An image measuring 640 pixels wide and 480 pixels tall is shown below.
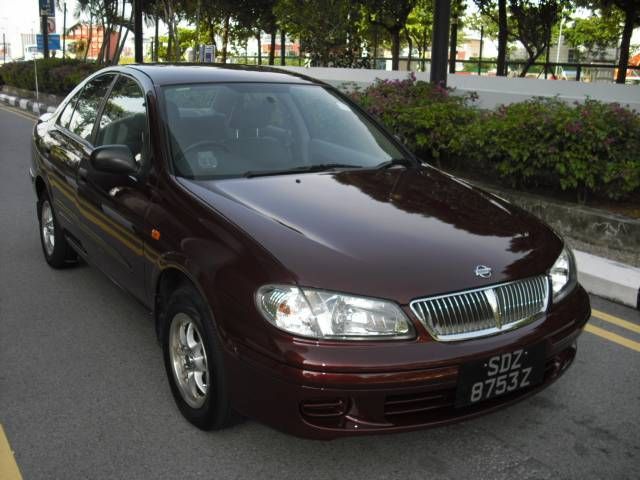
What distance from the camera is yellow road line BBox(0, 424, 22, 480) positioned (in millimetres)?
2883

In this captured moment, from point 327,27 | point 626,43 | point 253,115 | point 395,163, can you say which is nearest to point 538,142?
point 395,163

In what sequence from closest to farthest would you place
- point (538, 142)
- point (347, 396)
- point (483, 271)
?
point (347, 396), point (483, 271), point (538, 142)

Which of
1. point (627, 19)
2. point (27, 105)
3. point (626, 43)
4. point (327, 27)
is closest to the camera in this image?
point (626, 43)

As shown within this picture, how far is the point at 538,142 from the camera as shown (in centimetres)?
632

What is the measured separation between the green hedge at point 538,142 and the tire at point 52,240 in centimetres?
377

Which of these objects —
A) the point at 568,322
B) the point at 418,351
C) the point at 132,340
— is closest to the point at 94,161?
the point at 132,340

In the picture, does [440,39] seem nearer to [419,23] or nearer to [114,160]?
[114,160]

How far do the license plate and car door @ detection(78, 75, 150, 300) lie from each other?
5.69 ft

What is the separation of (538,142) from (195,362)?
420 centimetres

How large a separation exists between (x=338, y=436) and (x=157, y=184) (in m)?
1.58

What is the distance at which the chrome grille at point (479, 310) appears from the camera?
8.80 feet

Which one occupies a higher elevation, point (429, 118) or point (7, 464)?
point (429, 118)

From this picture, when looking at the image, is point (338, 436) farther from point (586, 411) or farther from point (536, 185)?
point (536, 185)

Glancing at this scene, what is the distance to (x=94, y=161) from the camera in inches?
146
